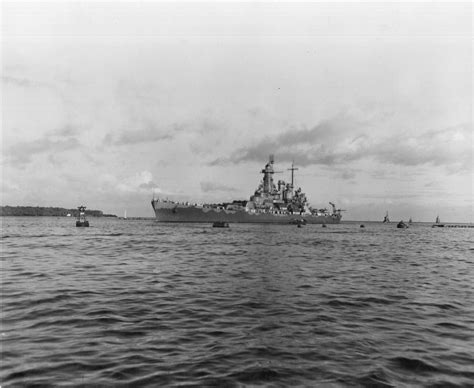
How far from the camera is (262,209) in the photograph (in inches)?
3698

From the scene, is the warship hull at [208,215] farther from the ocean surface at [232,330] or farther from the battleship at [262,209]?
the ocean surface at [232,330]

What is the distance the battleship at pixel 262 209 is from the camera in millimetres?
86438

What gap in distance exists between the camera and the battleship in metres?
86.4

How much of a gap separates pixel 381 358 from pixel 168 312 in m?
5.09

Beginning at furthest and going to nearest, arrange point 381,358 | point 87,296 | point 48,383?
1. point 87,296
2. point 381,358
3. point 48,383

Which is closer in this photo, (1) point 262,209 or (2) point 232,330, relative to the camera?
(2) point 232,330

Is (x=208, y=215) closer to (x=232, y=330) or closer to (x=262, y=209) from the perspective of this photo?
(x=262, y=209)

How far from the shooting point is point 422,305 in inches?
401

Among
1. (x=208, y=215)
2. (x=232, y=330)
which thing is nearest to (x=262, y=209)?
(x=208, y=215)

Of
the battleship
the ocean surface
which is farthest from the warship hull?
the ocean surface

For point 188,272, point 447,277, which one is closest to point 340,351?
point 188,272

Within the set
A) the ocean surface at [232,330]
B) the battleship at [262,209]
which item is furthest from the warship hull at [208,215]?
the ocean surface at [232,330]

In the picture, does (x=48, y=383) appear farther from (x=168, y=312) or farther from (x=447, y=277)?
(x=447, y=277)

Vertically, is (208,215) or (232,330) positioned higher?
(208,215)
